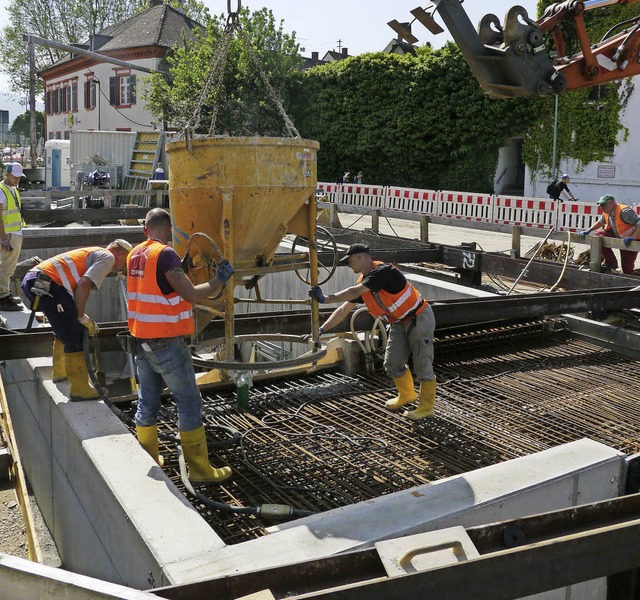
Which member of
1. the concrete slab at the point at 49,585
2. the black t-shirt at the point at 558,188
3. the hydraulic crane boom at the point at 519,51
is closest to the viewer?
the concrete slab at the point at 49,585

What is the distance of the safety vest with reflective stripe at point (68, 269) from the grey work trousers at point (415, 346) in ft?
8.09

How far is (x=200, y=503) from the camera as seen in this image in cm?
465

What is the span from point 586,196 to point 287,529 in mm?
24727

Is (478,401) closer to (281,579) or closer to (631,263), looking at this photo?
(281,579)

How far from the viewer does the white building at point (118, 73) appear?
44.0 metres

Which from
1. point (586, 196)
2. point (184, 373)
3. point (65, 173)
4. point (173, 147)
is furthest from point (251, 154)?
point (65, 173)

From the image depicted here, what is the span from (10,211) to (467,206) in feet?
48.2

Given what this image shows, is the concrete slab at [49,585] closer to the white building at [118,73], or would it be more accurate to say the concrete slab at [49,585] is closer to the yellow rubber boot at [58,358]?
the yellow rubber boot at [58,358]

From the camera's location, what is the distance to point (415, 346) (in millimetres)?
5977

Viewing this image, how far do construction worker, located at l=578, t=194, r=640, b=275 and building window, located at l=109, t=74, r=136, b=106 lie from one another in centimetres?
3811

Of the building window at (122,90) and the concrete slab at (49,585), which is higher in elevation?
the building window at (122,90)

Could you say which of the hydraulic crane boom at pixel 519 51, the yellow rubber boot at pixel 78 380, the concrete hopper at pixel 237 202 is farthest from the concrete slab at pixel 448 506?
the hydraulic crane boom at pixel 519 51

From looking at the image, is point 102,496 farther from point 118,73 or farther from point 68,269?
point 118,73

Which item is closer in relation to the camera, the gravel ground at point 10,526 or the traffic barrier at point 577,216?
the gravel ground at point 10,526
